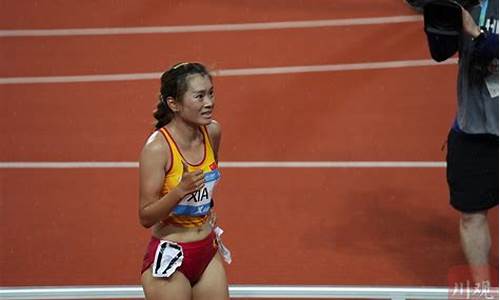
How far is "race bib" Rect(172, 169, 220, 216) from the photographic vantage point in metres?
3.85

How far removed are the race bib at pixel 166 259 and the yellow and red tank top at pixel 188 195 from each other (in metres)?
0.10

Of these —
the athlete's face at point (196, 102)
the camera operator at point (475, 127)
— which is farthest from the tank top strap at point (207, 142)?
the camera operator at point (475, 127)

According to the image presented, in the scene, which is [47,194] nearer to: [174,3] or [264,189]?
[264,189]

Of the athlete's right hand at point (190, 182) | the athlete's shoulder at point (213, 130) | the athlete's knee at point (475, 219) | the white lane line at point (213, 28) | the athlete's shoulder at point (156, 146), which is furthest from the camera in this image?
the white lane line at point (213, 28)

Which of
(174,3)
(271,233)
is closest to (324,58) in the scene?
(174,3)

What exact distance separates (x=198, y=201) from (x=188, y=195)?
0.20 feet

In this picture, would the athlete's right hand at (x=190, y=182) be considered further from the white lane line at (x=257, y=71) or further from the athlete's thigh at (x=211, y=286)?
the white lane line at (x=257, y=71)

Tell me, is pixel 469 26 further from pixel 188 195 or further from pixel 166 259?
pixel 166 259

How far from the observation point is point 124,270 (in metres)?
5.54

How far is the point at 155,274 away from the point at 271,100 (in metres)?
3.36

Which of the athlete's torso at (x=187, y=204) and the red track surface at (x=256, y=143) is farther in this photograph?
the red track surface at (x=256, y=143)

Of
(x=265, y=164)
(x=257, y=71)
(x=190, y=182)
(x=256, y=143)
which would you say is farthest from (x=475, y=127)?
(x=257, y=71)

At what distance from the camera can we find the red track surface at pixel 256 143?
18.4ft

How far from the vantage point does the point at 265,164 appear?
6582 millimetres
